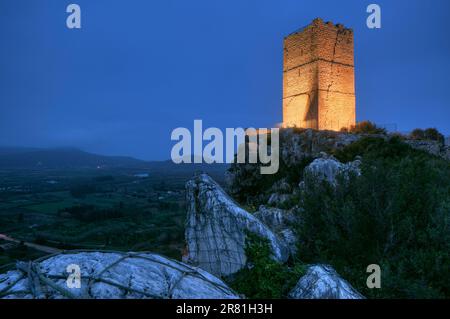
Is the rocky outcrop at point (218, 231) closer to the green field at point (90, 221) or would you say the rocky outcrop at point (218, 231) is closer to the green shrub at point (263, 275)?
the green shrub at point (263, 275)

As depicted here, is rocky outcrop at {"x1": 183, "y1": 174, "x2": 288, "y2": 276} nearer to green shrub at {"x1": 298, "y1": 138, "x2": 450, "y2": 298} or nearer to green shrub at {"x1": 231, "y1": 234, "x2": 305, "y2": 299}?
green shrub at {"x1": 231, "y1": 234, "x2": 305, "y2": 299}

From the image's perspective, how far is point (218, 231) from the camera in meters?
7.54

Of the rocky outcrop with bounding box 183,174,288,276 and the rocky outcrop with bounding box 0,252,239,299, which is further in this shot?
the rocky outcrop with bounding box 183,174,288,276

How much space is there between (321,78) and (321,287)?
1227 inches

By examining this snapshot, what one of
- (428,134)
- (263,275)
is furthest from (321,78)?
(263,275)

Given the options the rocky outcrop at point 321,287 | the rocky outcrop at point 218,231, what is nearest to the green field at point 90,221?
the rocky outcrop at point 218,231

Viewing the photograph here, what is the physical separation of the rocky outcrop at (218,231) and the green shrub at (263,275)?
0.57ft

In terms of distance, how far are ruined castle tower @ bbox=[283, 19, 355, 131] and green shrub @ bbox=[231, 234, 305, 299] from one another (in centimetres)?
2812

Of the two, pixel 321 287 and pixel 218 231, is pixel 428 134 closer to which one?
pixel 218 231

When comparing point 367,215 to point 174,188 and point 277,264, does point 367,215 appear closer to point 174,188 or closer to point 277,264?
point 277,264

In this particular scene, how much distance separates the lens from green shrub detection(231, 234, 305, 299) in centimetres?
605

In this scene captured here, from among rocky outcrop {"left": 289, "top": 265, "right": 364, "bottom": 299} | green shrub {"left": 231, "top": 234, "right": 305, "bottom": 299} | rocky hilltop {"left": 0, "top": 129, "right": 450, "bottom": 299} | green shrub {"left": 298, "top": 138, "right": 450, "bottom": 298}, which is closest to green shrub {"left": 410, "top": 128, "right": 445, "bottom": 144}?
rocky hilltop {"left": 0, "top": 129, "right": 450, "bottom": 299}

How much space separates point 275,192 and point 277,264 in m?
21.6

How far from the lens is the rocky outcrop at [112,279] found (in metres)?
3.87
